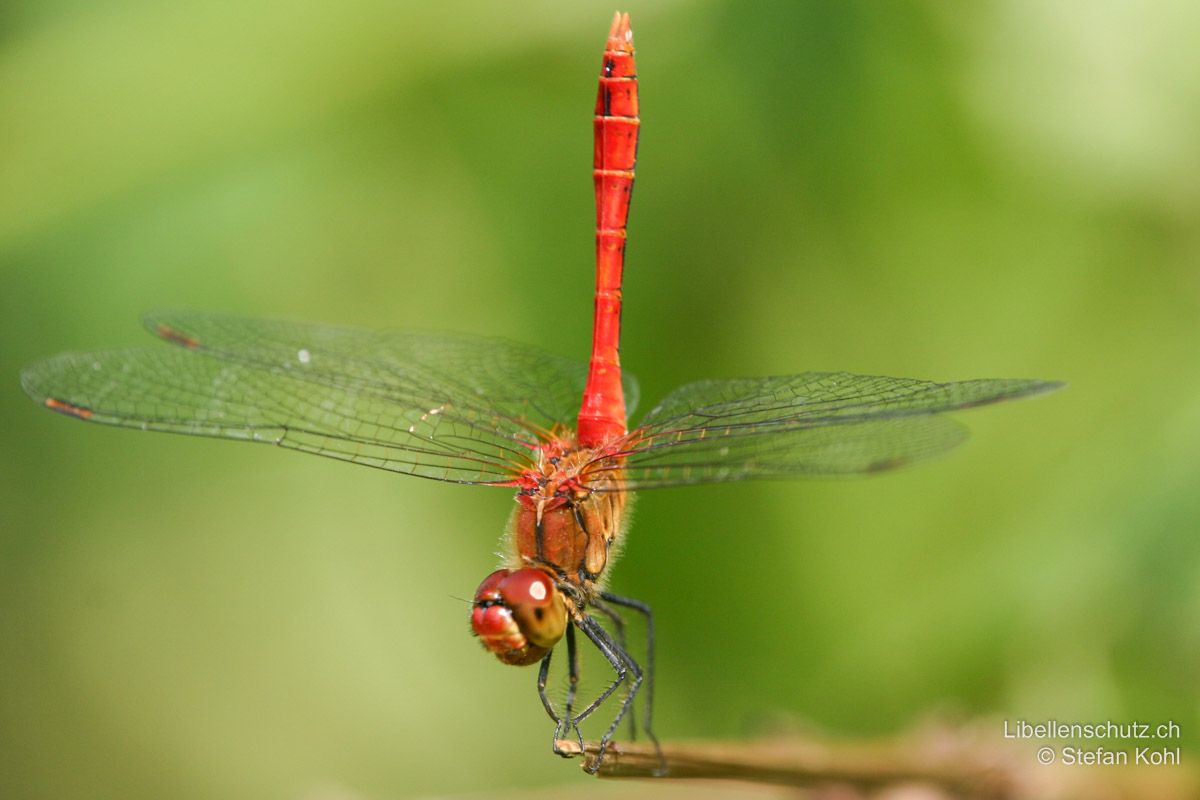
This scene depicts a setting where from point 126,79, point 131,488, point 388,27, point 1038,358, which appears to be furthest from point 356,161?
point 1038,358

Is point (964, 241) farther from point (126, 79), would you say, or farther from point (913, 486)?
point (126, 79)

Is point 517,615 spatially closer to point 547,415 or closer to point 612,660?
point 612,660

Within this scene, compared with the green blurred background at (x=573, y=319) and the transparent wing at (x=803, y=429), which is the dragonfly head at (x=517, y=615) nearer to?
the transparent wing at (x=803, y=429)

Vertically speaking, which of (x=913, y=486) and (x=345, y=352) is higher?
(x=345, y=352)

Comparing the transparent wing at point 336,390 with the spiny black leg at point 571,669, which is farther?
the transparent wing at point 336,390

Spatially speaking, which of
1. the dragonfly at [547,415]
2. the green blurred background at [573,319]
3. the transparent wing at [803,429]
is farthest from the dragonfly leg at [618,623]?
the green blurred background at [573,319]

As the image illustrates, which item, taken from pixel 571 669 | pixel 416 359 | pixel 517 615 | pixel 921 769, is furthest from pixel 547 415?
pixel 921 769

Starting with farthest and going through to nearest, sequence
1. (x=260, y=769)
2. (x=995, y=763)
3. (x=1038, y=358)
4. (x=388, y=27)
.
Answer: (x=260, y=769)
(x=388, y=27)
(x=1038, y=358)
(x=995, y=763)
